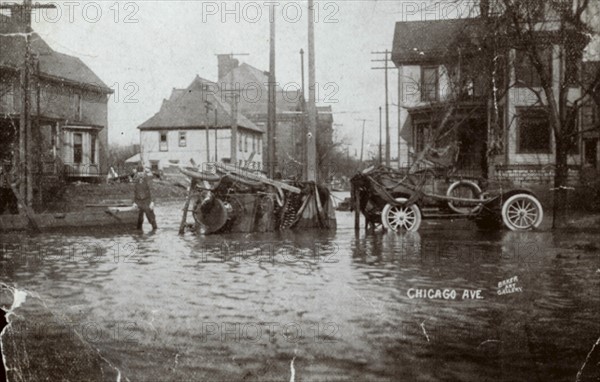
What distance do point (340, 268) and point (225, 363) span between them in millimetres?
4537

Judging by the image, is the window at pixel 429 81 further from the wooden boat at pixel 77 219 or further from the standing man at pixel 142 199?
the wooden boat at pixel 77 219

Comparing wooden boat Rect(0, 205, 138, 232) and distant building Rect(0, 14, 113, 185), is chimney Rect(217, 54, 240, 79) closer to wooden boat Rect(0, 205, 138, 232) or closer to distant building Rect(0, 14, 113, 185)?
distant building Rect(0, 14, 113, 185)

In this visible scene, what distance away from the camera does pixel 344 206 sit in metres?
26.4

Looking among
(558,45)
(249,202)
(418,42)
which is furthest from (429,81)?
(249,202)

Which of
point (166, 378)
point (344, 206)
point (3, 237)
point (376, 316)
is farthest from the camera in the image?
point (344, 206)

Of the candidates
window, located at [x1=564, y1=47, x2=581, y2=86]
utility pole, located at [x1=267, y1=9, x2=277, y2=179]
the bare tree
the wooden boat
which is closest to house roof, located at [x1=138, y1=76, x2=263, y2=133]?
utility pole, located at [x1=267, y1=9, x2=277, y2=179]

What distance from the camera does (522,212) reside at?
14.2 m

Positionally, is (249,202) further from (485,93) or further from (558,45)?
(485,93)

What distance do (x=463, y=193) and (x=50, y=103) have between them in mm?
12796

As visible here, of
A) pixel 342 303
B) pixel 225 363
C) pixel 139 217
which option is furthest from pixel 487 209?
pixel 225 363

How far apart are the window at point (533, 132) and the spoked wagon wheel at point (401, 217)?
5.05 meters

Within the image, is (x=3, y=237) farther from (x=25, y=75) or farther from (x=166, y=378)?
(x=166, y=378)

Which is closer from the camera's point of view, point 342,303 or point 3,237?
point 342,303

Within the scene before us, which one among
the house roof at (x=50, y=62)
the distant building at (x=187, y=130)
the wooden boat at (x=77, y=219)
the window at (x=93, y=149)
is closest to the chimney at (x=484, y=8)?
the house roof at (x=50, y=62)
